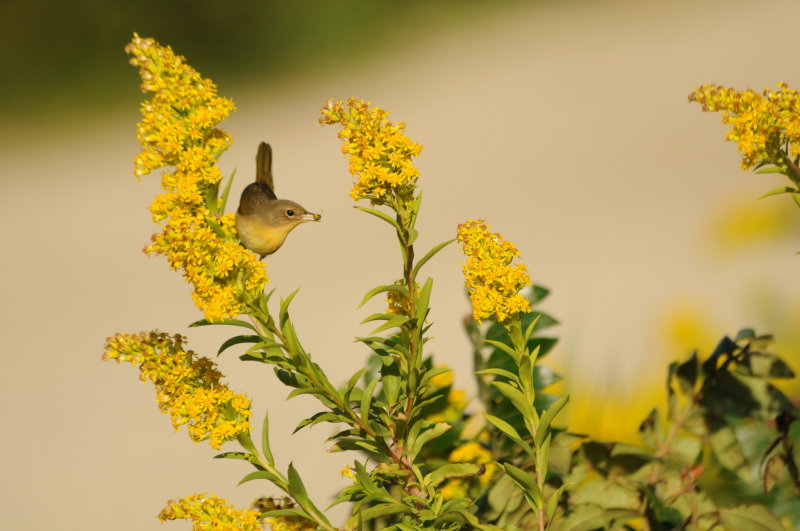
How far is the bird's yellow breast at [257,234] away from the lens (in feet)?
2.77

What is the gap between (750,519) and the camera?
0.97 meters

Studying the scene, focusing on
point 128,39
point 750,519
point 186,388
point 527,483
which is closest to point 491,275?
point 527,483

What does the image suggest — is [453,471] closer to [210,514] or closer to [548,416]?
[548,416]

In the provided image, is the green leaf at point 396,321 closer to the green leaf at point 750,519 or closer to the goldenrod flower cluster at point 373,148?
the goldenrod flower cluster at point 373,148

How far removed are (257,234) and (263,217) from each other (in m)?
0.03

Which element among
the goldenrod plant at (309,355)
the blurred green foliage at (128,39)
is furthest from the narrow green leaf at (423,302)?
the blurred green foliage at (128,39)

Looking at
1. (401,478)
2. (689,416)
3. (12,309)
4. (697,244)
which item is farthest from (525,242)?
(401,478)

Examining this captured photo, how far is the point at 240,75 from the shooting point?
231 inches

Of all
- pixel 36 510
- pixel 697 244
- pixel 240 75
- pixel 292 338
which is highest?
pixel 240 75

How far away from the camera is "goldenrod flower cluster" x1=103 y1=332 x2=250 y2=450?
2.55 ft

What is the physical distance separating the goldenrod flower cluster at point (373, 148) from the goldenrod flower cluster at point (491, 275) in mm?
75

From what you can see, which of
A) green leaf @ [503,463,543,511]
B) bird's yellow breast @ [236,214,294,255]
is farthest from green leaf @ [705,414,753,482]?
bird's yellow breast @ [236,214,294,255]

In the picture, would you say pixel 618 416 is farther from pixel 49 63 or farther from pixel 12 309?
pixel 49 63

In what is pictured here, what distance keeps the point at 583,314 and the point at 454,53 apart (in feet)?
Result: 12.1
